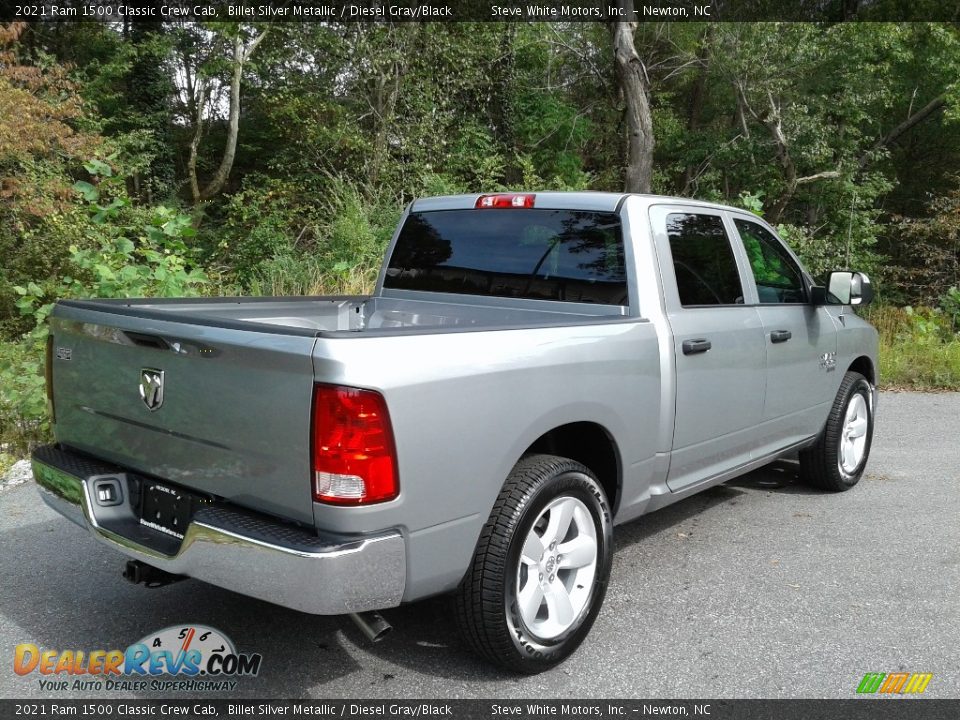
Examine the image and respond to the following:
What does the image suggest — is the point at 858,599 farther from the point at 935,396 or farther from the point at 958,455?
the point at 935,396

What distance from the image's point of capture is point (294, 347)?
2.51m

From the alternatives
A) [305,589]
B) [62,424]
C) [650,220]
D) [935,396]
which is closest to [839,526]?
[650,220]

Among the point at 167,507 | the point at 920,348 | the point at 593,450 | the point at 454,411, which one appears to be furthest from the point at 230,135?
the point at 454,411

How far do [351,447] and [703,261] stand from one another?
2.45 meters

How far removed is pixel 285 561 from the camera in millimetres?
2490

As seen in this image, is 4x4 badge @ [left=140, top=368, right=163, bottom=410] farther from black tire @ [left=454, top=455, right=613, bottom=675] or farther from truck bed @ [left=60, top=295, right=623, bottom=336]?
black tire @ [left=454, top=455, right=613, bottom=675]

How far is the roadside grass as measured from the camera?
10.1 m

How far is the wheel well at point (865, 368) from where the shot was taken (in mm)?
5744

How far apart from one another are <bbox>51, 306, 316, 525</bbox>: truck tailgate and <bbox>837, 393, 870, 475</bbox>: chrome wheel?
4.18 metres

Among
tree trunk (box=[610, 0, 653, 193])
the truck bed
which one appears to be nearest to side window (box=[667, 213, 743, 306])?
the truck bed

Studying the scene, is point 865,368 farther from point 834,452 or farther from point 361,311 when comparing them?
point 361,311

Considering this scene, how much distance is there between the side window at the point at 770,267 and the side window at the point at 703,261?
24 cm

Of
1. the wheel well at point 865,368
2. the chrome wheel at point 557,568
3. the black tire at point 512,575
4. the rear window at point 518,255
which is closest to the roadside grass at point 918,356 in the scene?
the wheel well at point 865,368

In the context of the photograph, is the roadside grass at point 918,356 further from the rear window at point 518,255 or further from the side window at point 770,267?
the rear window at point 518,255
